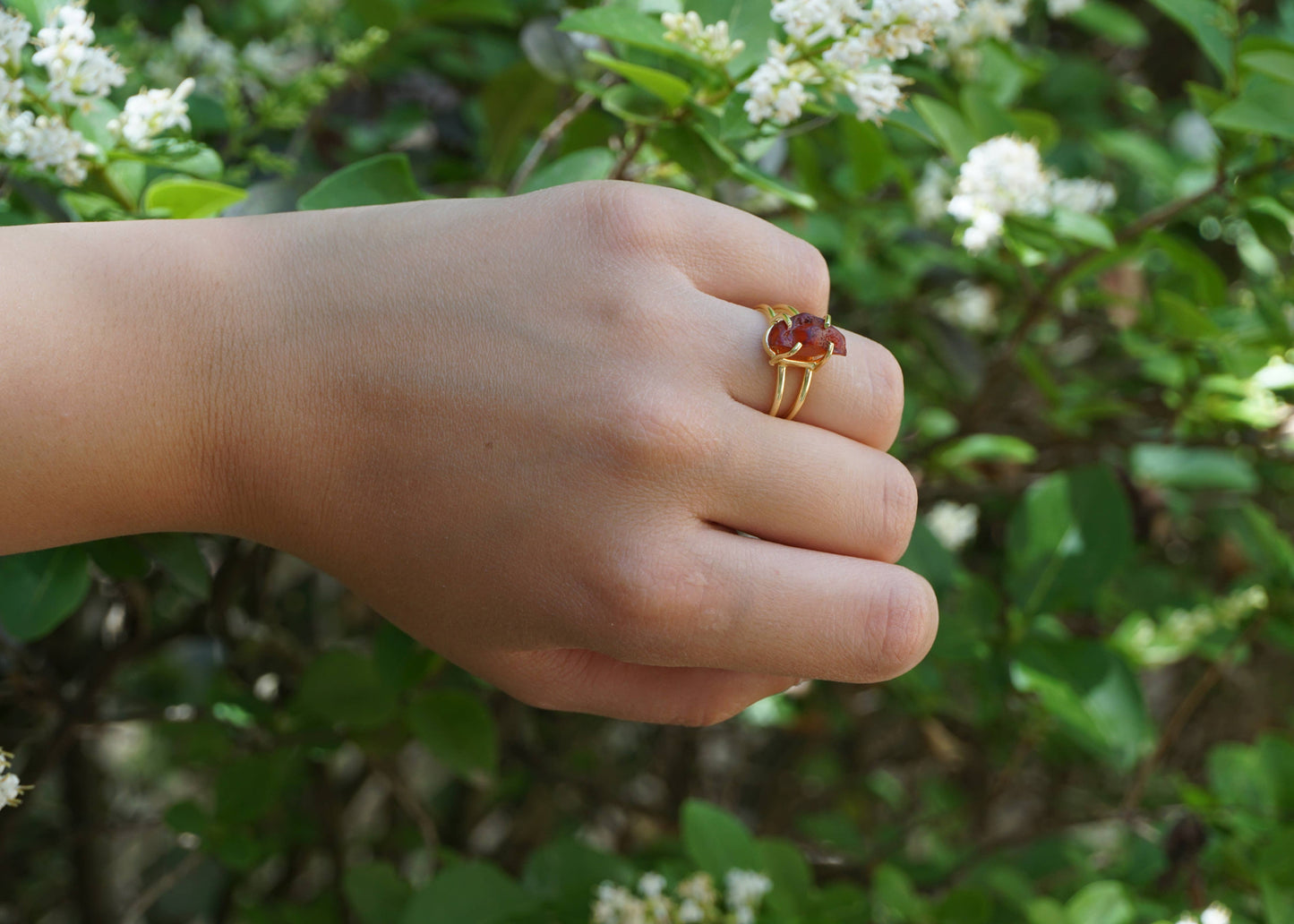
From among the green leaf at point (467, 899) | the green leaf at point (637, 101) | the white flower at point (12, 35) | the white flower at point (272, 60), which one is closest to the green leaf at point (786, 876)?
the green leaf at point (467, 899)

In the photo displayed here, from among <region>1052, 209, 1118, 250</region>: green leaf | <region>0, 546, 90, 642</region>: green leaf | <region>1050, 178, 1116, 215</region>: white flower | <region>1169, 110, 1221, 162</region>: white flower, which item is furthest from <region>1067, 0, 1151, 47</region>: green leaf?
<region>0, 546, 90, 642</region>: green leaf

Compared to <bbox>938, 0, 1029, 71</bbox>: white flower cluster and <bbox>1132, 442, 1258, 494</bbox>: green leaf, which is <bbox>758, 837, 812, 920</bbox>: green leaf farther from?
<bbox>938, 0, 1029, 71</bbox>: white flower cluster

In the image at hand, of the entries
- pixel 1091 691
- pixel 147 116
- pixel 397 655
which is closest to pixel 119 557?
pixel 397 655

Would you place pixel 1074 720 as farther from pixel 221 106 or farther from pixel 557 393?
pixel 221 106

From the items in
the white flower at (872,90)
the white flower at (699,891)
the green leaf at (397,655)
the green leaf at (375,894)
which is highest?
the white flower at (872,90)

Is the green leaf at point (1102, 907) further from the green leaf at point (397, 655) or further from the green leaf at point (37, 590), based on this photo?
the green leaf at point (37, 590)

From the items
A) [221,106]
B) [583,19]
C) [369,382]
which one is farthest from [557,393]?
[221,106]
